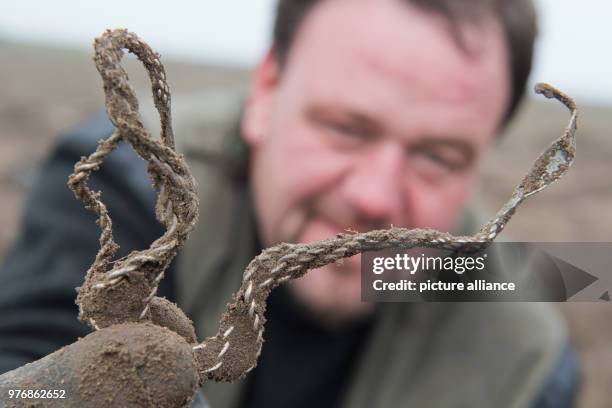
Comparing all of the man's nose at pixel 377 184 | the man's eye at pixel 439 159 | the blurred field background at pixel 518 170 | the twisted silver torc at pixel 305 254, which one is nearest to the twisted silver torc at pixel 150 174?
the twisted silver torc at pixel 305 254

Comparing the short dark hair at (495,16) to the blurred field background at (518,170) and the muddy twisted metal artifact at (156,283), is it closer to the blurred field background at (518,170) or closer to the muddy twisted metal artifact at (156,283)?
the blurred field background at (518,170)

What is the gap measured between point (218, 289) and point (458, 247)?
1598 mm

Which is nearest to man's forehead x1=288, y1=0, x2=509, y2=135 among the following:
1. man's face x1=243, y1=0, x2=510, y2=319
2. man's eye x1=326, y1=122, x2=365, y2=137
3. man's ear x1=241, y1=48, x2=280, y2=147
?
man's face x1=243, y1=0, x2=510, y2=319

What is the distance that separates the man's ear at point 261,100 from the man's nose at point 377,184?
18.8 inches

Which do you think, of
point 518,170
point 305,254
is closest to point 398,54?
point 305,254

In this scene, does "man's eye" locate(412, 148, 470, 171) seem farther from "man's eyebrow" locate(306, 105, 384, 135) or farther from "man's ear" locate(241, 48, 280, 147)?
"man's ear" locate(241, 48, 280, 147)

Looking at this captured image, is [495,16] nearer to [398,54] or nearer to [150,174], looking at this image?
[398,54]

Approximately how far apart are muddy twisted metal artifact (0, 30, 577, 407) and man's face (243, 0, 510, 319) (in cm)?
103

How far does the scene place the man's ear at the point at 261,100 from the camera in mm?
2195

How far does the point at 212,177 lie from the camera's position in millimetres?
2293

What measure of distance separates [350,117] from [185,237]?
1.25 metres

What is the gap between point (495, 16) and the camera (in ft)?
6.84

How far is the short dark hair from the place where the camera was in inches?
78.2

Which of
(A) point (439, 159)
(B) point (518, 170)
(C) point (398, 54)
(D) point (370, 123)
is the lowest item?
(B) point (518, 170)
